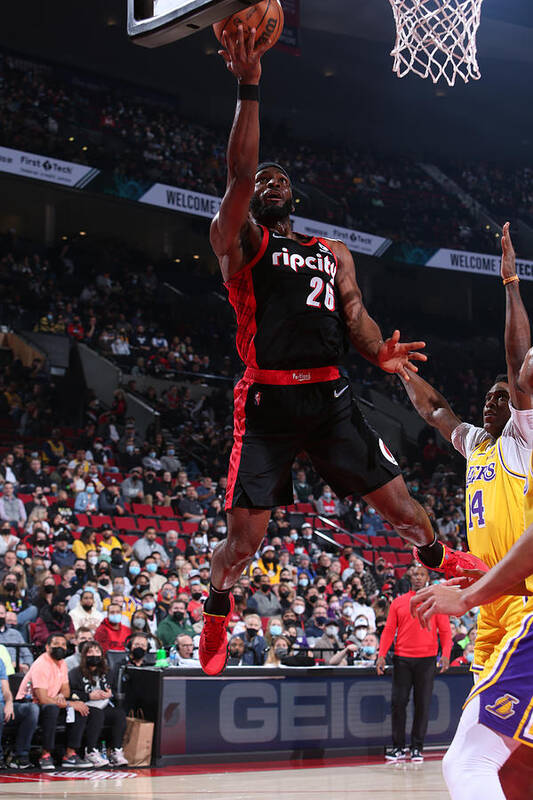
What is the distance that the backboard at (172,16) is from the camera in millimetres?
4004

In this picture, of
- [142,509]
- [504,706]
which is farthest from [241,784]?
[142,509]

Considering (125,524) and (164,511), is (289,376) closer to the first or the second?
(125,524)

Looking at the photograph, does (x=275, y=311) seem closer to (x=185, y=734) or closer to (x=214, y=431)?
(x=185, y=734)

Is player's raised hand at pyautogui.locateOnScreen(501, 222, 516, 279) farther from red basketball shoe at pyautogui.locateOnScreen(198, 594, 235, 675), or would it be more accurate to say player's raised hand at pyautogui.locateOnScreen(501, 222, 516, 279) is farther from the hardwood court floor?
the hardwood court floor

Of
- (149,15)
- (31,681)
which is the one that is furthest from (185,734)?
(149,15)

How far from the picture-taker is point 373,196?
30.3 meters

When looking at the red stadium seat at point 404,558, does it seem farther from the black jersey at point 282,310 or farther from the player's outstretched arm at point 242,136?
the player's outstretched arm at point 242,136

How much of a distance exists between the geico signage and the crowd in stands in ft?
53.7

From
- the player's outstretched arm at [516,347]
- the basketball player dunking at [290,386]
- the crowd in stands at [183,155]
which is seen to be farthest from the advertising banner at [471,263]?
the basketball player dunking at [290,386]

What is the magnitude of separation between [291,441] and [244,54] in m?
1.94

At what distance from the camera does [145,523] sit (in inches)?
604

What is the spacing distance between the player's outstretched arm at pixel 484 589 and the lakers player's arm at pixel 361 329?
63.8 inches

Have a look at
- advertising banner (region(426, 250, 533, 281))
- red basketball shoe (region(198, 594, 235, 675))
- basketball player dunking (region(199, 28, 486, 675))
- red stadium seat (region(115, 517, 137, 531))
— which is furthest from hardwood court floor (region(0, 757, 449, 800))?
advertising banner (region(426, 250, 533, 281))

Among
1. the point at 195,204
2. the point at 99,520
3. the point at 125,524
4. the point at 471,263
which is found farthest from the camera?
the point at 471,263
